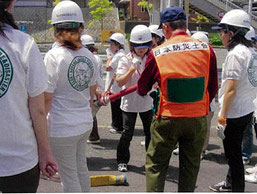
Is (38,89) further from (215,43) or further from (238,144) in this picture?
(215,43)

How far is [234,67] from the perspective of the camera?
3600 millimetres

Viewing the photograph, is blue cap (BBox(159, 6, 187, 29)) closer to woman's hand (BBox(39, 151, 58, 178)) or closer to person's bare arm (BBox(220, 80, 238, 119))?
person's bare arm (BBox(220, 80, 238, 119))

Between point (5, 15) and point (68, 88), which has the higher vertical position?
point (5, 15)

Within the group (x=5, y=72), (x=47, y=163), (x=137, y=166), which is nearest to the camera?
(x=5, y=72)

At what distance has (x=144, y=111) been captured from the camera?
4867mm

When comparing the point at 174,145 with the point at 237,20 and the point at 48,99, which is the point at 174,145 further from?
the point at 237,20

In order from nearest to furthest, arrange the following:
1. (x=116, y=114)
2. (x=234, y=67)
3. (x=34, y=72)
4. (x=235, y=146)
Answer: (x=34, y=72), (x=234, y=67), (x=235, y=146), (x=116, y=114)

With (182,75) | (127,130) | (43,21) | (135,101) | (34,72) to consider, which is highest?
(34,72)

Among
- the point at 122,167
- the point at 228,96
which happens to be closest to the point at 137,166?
the point at 122,167

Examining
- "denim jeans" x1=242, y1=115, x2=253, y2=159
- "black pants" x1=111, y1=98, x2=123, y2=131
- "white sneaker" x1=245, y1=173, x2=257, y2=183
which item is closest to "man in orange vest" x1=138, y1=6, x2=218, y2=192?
"white sneaker" x1=245, y1=173, x2=257, y2=183

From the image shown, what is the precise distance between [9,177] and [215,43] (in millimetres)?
29949

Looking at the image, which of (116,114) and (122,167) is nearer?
(122,167)

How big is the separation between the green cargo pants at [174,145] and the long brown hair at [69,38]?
92 cm

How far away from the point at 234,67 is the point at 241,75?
6.0 inches
